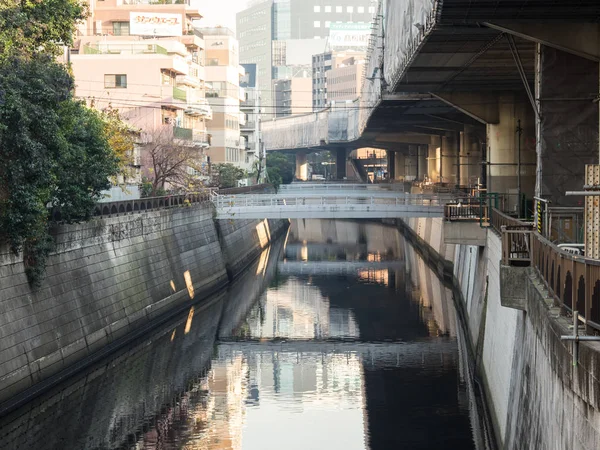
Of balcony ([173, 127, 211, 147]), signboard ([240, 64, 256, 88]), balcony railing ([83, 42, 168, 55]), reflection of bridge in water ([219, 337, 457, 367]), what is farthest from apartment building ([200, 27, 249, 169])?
reflection of bridge in water ([219, 337, 457, 367])

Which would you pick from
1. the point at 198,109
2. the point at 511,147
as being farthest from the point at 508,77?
the point at 198,109

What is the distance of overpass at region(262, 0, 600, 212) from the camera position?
942 inches

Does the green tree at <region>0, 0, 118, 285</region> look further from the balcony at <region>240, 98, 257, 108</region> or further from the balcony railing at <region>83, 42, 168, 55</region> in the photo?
the balcony at <region>240, 98, 257, 108</region>

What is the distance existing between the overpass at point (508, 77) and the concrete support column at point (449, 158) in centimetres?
1501

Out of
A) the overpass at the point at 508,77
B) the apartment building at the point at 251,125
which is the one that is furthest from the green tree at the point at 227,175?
the apartment building at the point at 251,125

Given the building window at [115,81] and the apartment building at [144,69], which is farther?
the building window at [115,81]

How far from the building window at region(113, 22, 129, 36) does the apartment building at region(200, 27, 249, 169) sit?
1421 centimetres

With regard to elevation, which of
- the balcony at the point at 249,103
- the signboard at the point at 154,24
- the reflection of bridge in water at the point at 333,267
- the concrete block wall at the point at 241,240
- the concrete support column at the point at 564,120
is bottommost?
the reflection of bridge in water at the point at 333,267

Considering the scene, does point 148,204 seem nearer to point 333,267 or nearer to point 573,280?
point 333,267

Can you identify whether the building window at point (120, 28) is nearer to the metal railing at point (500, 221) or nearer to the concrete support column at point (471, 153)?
the concrete support column at point (471, 153)

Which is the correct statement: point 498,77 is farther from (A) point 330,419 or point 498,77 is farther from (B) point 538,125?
(A) point 330,419

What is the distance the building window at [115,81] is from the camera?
66.5m

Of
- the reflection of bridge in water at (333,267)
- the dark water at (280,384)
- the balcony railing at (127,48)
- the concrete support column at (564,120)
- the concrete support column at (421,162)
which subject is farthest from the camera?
the concrete support column at (421,162)

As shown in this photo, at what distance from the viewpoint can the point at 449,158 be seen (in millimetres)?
81625
